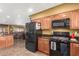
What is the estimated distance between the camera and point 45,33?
4164 millimetres

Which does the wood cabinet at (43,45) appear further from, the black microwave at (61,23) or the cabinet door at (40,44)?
the black microwave at (61,23)

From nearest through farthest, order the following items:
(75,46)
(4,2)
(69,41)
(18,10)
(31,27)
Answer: (4,2) → (75,46) → (69,41) → (18,10) → (31,27)

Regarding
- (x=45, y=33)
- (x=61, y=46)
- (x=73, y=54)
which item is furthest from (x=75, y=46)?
(x=45, y=33)

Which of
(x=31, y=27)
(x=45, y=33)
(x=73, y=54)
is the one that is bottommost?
(x=73, y=54)

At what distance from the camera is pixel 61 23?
3.25 meters

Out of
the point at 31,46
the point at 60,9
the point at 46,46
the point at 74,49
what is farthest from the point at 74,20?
the point at 31,46

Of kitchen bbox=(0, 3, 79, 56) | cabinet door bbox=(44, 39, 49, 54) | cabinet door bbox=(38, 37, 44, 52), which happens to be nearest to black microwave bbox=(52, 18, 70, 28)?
kitchen bbox=(0, 3, 79, 56)

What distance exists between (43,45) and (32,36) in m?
0.64

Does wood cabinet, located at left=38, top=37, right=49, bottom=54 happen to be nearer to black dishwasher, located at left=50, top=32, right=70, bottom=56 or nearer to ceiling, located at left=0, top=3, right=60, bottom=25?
black dishwasher, located at left=50, top=32, right=70, bottom=56

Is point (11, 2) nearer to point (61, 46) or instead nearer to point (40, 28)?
point (61, 46)

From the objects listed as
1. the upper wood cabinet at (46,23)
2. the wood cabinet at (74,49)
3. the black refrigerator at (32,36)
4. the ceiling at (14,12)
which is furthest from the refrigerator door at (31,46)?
the wood cabinet at (74,49)

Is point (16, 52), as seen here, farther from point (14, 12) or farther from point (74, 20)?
point (74, 20)

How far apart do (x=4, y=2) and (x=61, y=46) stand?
6.50 ft

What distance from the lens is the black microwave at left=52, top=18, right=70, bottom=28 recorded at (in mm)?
3045
